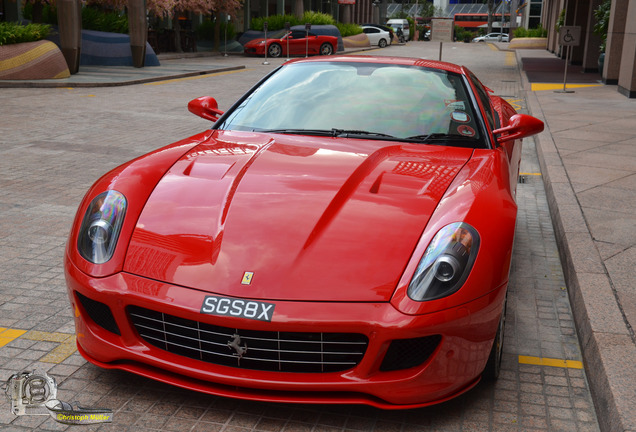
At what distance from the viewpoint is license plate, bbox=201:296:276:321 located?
9.01ft

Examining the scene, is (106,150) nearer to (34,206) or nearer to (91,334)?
(34,206)

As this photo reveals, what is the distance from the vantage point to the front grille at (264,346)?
2777 mm

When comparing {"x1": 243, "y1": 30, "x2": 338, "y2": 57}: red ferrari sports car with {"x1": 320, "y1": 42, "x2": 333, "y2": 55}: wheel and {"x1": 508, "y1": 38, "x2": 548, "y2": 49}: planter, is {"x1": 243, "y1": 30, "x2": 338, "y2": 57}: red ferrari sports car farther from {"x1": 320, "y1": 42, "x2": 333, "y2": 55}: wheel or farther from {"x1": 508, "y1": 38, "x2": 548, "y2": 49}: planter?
{"x1": 508, "y1": 38, "x2": 548, "y2": 49}: planter

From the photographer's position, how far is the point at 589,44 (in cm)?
2458

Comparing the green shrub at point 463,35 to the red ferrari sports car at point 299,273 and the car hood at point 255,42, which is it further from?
the red ferrari sports car at point 299,273

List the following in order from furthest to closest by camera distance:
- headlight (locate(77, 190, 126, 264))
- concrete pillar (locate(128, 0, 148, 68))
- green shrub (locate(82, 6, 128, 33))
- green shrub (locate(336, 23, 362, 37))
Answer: green shrub (locate(336, 23, 362, 37)) < green shrub (locate(82, 6, 128, 33)) < concrete pillar (locate(128, 0, 148, 68)) < headlight (locate(77, 190, 126, 264))

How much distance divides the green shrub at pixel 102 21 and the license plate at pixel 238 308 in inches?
924

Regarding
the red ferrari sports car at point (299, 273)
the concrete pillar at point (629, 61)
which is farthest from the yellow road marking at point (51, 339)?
Answer: the concrete pillar at point (629, 61)

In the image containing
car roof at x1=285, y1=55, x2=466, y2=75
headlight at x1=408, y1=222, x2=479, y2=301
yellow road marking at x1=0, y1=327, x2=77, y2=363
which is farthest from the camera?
car roof at x1=285, y1=55, x2=466, y2=75

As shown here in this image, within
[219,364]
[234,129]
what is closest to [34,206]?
[234,129]

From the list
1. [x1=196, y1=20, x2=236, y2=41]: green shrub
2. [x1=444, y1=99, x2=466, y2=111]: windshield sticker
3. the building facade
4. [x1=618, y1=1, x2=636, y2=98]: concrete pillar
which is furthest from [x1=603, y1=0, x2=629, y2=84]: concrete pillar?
[x1=196, y1=20, x2=236, y2=41]: green shrub

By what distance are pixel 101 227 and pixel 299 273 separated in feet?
3.22

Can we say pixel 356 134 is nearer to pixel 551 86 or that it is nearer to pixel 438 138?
pixel 438 138

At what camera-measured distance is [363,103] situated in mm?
4367
